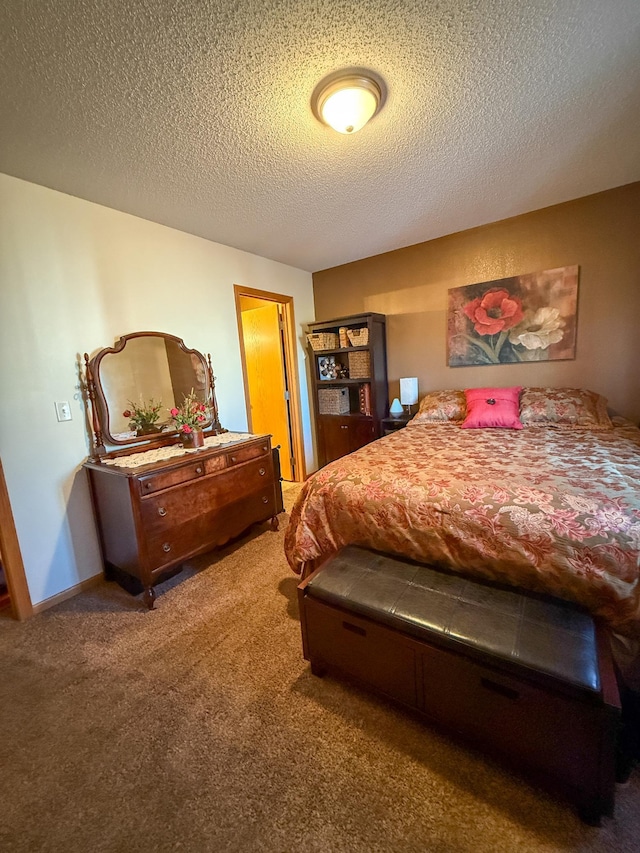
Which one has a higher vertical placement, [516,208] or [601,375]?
[516,208]

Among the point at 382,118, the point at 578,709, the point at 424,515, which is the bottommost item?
the point at 578,709

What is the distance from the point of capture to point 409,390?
3.48 meters

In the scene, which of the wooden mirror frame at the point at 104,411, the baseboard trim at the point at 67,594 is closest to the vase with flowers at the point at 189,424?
the wooden mirror frame at the point at 104,411

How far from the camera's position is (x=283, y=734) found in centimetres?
127

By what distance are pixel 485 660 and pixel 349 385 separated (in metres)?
3.14

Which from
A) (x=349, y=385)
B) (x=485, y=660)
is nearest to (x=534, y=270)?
(x=349, y=385)

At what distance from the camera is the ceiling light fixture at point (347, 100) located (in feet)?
4.67

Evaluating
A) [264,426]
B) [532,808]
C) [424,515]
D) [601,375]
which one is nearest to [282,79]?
[424,515]

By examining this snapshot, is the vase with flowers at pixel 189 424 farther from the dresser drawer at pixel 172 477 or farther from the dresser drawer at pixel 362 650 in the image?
the dresser drawer at pixel 362 650

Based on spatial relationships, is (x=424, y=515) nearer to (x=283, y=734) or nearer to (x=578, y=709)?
(x=578, y=709)

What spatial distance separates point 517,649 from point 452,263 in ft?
10.4

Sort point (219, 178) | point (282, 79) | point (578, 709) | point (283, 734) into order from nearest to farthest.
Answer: point (578, 709) < point (283, 734) < point (282, 79) < point (219, 178)

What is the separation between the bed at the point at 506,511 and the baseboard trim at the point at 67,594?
1.40 metres

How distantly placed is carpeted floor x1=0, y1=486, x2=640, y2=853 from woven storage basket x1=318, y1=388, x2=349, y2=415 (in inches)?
95.7
